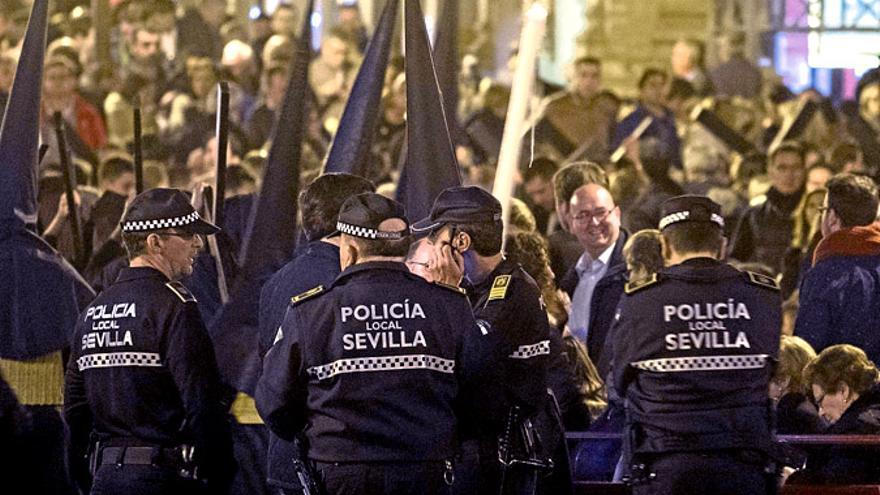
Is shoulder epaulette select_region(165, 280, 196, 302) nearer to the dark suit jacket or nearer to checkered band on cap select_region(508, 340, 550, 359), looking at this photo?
checkered band on cap select_region(508, 340, 550, 359)

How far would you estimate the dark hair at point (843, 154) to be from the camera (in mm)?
16391

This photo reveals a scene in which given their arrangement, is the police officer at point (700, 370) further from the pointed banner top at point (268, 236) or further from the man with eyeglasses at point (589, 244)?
the man with eyeglasses at point (589, 244)

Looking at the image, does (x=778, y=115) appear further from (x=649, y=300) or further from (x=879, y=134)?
(x=649, y=300)

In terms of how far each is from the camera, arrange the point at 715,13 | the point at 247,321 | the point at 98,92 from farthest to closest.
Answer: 1. the point at 715,13
2. the point at 98,92
3. the point at 247,321

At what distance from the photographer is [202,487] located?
8.13 metres

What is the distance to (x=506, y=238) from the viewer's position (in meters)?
9.66

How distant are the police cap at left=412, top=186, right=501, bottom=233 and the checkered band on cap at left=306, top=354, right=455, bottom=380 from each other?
771 mm

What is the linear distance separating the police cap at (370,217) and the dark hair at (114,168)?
615cm

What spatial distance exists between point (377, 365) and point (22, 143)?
302 cm

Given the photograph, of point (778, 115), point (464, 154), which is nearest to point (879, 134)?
point (778, 115)

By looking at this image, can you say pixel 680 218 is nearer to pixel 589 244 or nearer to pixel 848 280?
pixel 848 280

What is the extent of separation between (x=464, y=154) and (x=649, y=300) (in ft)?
22.2

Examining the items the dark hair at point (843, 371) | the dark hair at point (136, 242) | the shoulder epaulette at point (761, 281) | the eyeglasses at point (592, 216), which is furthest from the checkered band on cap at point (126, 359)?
the eyeglasses at point (592, 216)

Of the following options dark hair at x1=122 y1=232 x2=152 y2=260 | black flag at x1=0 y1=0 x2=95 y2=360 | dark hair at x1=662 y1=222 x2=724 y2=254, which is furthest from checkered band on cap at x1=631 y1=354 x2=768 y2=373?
black flag at x1=0 y1=0 x2=95 y2=360
